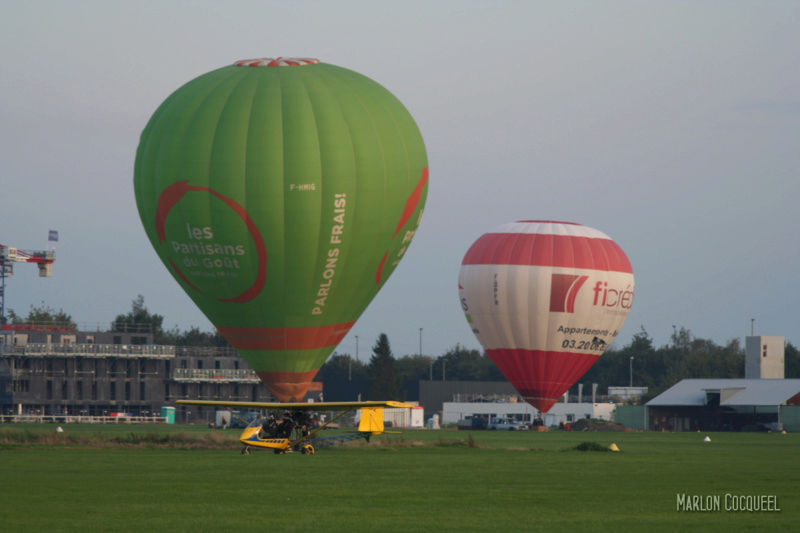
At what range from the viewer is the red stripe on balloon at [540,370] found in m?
80.9

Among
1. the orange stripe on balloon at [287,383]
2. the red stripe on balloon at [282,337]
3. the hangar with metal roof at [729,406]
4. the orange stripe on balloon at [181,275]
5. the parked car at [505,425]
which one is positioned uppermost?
the orange stripe on balloon at [181,275]

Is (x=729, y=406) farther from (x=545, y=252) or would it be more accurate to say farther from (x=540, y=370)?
(x=545, y=252)

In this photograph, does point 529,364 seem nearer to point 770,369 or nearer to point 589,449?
point 589,449

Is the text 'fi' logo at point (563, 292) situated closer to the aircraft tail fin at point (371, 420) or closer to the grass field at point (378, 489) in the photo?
the aircraft tail fin at point (371, 420)

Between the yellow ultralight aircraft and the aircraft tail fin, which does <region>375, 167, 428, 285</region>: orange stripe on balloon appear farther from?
the yellow ultralight aircraft

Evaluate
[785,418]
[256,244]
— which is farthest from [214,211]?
[785,418]

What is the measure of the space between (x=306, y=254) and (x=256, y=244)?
6.99 ft

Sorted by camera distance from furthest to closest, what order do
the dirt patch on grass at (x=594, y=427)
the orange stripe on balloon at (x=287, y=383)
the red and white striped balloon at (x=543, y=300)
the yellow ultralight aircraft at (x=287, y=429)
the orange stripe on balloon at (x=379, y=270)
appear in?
1. the dirt patch on grass at (x=594, y=427)
2. the red and white striped balloon at (x=543, y=300)
3. the orange stripe on balloon at (x=379, y=270)
4. the orange stripe on balloon at (x=287, y=383)
5. the yellow ultralight aircraft at (x=287, y=429)

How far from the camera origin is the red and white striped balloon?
80.2 m

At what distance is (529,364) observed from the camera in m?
81.1

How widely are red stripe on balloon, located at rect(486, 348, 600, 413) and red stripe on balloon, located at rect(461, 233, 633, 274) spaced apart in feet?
19.3

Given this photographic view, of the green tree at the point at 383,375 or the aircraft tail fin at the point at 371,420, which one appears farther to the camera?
the green tree at the point at 383,375

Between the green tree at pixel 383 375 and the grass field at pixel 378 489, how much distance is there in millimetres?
96819

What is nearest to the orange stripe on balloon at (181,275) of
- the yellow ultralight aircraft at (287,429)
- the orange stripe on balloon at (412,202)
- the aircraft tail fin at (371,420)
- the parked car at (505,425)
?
the yellow ultralight aircraft at (287,429)
